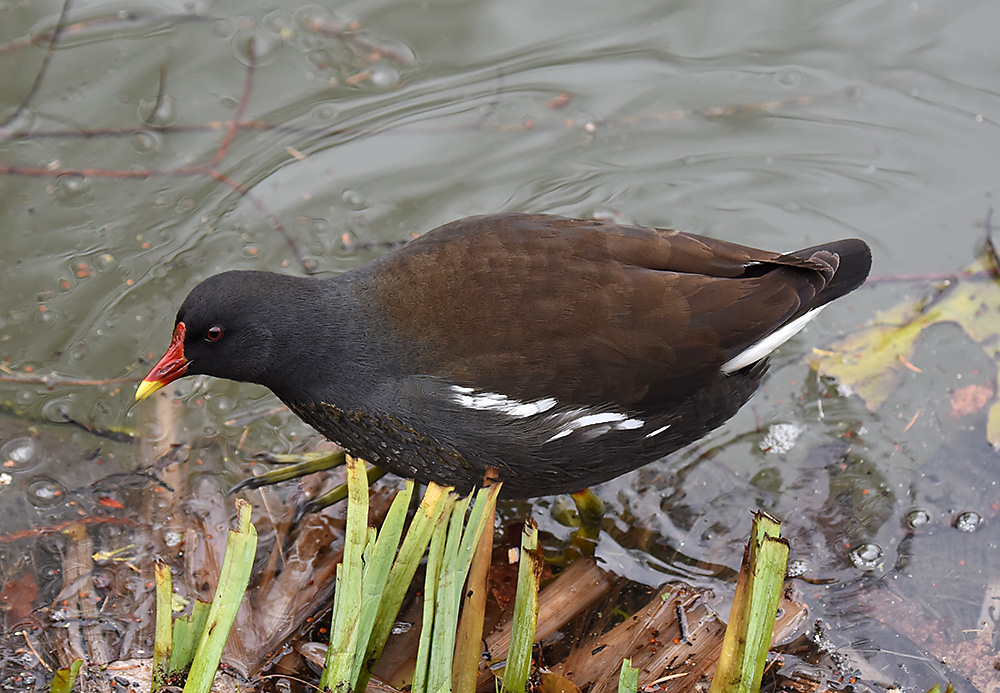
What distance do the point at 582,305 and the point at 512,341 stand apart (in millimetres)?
204

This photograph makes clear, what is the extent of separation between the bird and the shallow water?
1.99ft

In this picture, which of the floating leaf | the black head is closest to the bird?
the black head

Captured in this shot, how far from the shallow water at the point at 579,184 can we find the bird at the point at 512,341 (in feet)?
1.99

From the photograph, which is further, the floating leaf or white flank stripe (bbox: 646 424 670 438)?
the floating leaf

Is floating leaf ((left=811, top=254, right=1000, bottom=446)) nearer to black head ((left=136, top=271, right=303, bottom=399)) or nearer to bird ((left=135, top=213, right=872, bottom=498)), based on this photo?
bird ((left=135, top=213, right=872, bottom=498))

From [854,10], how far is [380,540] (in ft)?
11.7

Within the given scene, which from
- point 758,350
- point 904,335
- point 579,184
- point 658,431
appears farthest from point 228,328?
point 904,335

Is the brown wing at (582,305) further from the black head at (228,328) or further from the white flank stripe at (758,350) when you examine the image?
the black head at (228,328)

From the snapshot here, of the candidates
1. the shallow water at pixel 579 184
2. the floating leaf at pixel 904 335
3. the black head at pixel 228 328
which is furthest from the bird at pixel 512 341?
the floating leaf at pixel 904 335

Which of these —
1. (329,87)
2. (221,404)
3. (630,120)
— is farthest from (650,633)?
(329,87)

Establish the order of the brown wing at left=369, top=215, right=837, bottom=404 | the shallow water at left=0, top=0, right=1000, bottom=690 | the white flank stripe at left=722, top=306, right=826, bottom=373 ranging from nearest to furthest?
the brown wing at left=369, top=215, right=837, bottom=404
the white flank stripe at left=722, top=306, right=826, bottom=373
the shallow water at left=0, top=0, right=1000, bottom=690

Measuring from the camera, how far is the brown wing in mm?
2529

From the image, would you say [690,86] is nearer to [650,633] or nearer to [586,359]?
[586,359]

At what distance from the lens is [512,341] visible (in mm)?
2527
